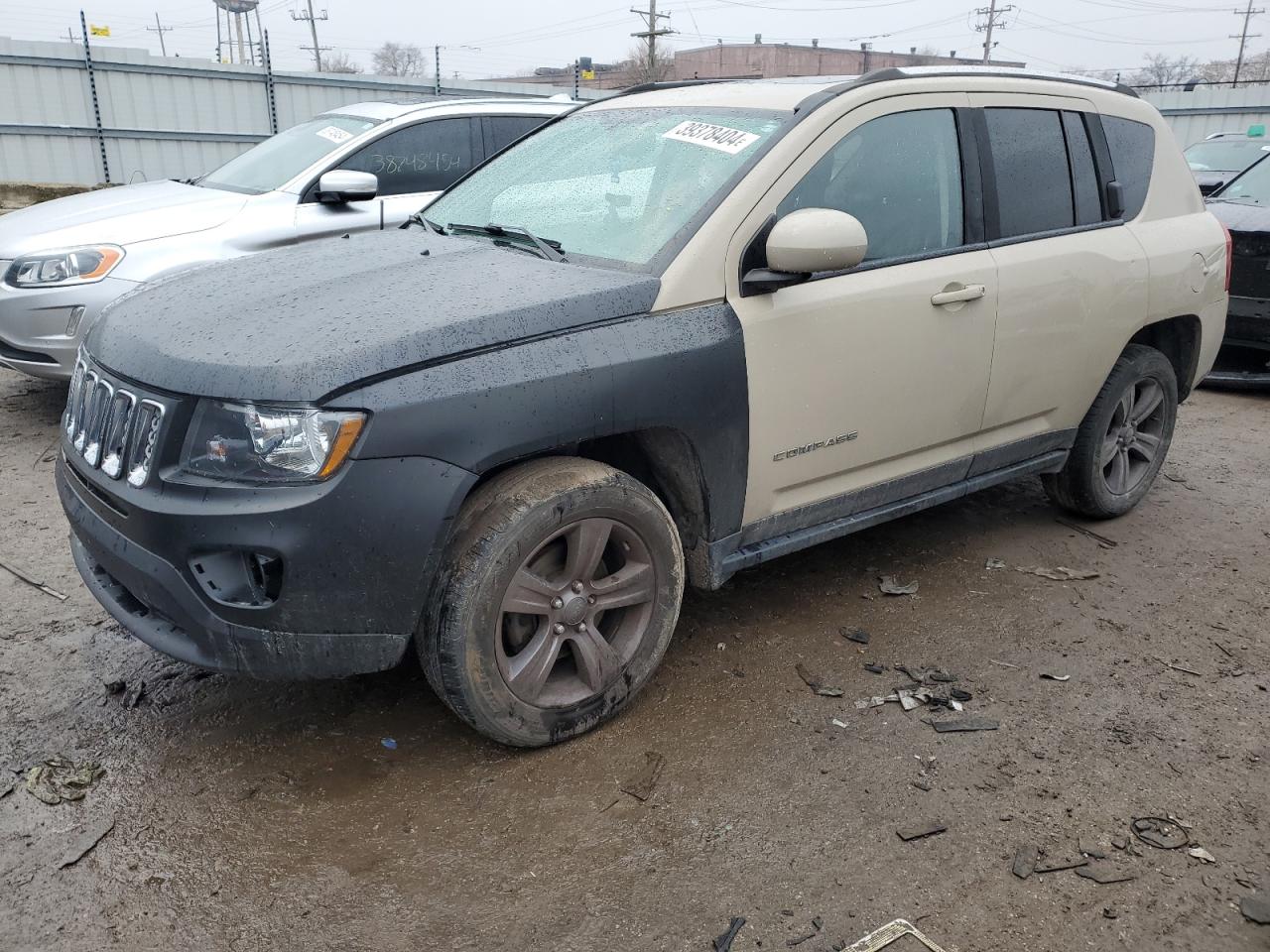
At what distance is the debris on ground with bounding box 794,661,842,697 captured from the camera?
326cm

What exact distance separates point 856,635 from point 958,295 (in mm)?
1255

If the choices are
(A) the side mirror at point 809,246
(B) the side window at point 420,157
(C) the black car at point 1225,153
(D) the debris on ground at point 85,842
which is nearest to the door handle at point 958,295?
(A) the side mirror at point 809,246

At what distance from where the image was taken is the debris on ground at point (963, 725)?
121 inches

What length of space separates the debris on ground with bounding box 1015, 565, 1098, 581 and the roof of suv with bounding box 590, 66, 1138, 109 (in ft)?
6.47

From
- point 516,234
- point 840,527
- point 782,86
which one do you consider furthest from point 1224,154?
point 516,234

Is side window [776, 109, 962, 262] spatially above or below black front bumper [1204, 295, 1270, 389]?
above

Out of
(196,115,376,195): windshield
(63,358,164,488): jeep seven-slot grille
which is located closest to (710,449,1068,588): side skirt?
(63,358,164,488): jeep seven-slot grille

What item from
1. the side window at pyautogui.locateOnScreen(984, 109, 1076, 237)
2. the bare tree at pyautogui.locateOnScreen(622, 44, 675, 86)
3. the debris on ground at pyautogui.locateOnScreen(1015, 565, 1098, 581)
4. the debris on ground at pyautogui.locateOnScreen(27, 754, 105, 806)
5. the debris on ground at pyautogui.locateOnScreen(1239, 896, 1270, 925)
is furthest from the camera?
the bare tree at pyautogui.locateOnScreen(622, 44, 675, 86)

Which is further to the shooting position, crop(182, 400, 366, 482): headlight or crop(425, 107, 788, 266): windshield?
crop(425, 107, 788, 266): windshield

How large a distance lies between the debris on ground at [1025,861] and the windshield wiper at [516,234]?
209 centimetres

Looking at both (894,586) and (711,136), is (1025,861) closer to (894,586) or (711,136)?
(894,586)

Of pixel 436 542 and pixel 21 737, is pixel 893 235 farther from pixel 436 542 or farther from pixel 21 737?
pixel 21 737

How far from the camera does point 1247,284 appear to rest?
684 centimetres

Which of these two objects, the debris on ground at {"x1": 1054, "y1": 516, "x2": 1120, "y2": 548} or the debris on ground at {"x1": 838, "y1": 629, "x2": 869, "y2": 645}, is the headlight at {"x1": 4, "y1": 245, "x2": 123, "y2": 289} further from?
the debris on ground at {"x1": 1054, "y1": 516, "x2": 1120, "y2": 548}
